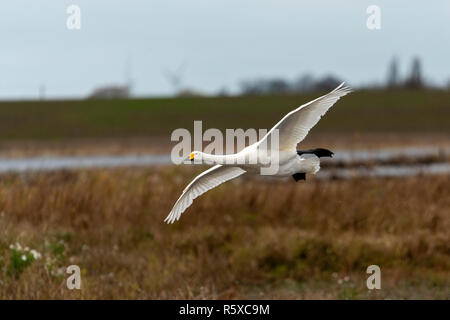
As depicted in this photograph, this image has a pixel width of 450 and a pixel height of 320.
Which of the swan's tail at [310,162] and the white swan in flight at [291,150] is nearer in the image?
the white swan in flight at [291,150]

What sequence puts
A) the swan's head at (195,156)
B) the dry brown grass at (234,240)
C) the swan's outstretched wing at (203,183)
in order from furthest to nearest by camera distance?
the dry brown grass at (234,240) < the swan's outstretched wing at (203,183) < the swan's head at (195,156)

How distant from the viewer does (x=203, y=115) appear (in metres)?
51.3

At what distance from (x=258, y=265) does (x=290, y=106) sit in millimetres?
41176

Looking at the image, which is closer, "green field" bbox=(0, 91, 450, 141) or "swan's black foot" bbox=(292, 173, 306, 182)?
"swan's black foot" bbox=(292, 173, 306, 182)

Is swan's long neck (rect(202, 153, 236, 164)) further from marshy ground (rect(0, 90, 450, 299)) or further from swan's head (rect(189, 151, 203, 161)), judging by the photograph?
marshy ground (rect(0, 90, 450, 299))

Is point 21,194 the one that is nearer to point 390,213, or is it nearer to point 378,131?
point 390,213

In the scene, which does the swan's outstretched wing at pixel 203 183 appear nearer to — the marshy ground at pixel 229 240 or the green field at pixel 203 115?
the marshy ground at pixel 229 240

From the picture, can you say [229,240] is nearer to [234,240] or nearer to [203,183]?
[234,240]

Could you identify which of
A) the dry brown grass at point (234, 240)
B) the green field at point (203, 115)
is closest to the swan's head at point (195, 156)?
the dry brown grass at point (234, 240)

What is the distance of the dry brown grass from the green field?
30.6 meters

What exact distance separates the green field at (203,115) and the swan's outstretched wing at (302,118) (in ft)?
136

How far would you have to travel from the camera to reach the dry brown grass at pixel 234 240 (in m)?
10.4

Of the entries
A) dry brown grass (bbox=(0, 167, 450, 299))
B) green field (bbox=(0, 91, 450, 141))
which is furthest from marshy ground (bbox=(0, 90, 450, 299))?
green field (bbox=(0, 91, 450, 141))

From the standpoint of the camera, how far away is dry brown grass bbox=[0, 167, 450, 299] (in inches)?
408
